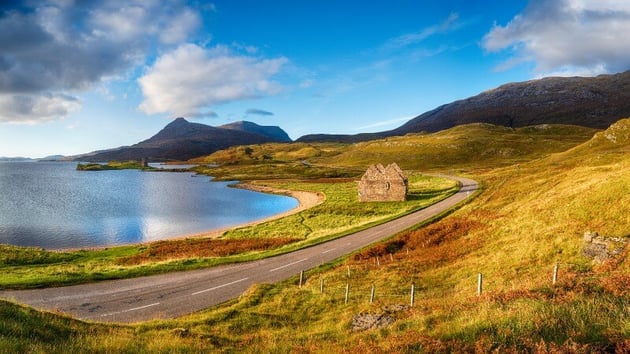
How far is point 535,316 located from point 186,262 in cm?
3789

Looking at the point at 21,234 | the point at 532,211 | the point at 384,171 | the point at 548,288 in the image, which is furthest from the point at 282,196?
the point at 548,288

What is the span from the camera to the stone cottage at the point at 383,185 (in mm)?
93000

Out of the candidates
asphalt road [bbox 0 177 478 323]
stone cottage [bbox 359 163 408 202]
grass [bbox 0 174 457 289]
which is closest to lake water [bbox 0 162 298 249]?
grass [bbox 0 174 457 289]

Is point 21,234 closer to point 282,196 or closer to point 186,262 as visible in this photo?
point 186,262

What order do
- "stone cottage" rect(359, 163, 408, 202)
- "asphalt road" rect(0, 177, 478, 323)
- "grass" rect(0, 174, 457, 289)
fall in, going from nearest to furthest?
"asphalt road" rect(0, 177, 478, 323), "grass" rect(0, 174, 457, 289), "stone cottage" rect(359, 163, 408, 202)

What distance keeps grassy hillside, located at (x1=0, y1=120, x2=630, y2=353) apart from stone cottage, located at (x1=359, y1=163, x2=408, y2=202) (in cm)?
3731

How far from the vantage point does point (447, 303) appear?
18844mm

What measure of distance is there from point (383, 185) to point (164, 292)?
2718 inches

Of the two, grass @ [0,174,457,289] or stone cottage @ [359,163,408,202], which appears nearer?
grass @ [0,174,457,289]

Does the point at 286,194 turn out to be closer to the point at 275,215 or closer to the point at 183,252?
the point at 275,215

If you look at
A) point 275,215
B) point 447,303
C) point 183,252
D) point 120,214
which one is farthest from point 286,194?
point 447,303

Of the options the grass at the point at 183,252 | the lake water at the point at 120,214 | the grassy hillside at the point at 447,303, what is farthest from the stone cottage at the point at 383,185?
the grassy hillside at the point at 447,303

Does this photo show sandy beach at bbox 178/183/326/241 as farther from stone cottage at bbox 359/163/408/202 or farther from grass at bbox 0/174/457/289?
stone cottage at bbox 359/163/408/202

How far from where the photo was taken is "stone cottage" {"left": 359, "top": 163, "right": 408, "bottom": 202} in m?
93.0
